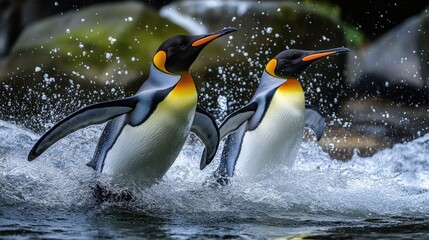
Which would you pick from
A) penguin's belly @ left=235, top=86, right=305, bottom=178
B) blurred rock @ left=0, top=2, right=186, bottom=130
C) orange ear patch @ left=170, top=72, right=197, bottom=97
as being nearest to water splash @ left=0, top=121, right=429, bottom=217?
penguin's belly @ left=235, top=86, right=305, bottom=178

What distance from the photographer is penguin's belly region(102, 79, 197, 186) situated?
11.0ft

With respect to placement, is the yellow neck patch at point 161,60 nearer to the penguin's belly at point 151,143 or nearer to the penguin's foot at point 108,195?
the penguin's belly at point 151,143

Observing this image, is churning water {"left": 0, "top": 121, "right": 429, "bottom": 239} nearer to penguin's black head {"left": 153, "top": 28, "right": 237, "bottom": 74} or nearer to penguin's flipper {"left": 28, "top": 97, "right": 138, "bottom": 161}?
penguin's flipper {"left": 28, "top": 97, "right": 138, "bottom": 161}

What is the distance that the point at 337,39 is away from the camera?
23.5ft

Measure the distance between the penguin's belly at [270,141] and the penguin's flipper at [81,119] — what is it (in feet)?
3.13

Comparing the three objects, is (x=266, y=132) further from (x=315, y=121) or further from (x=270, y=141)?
(x=315, y=121)

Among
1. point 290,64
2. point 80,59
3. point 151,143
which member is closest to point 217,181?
point 151,143

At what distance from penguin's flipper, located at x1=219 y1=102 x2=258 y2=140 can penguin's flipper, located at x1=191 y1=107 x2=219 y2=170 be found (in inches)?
12.1

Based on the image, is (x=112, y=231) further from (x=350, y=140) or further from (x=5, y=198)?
(x=350, y=140)

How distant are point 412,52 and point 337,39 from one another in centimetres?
71

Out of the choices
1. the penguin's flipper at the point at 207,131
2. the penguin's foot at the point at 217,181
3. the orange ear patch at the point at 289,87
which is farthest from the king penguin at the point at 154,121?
the orange ear patch at the point at 289,87

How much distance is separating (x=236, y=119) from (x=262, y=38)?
3.06 meters

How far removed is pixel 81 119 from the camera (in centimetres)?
324

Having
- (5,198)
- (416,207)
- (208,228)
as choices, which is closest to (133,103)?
(5,198)
